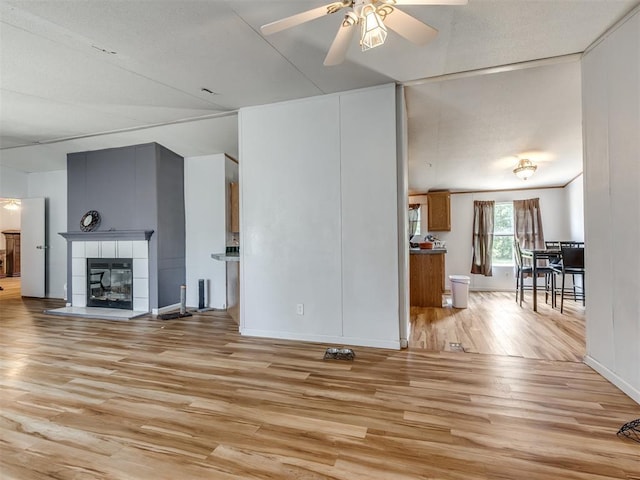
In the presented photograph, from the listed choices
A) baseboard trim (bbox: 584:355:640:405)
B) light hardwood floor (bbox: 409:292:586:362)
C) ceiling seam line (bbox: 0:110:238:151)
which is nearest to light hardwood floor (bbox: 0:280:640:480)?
baseboard trim (bbox: 584:355:640:405)

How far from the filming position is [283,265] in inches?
135

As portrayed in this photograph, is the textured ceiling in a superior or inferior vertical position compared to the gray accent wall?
superior

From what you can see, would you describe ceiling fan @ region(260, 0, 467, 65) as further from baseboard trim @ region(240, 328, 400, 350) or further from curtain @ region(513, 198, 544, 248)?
curtain @ region(513, 198, 544, 248)

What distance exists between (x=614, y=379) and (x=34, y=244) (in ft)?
29.1

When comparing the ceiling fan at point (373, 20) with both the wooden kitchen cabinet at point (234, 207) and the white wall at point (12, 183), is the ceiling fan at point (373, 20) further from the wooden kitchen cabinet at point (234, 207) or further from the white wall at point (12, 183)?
the white wall at point (12, 183)

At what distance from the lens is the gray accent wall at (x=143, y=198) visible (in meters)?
4.78

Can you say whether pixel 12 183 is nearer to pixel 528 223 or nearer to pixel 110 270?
pixel 110 270

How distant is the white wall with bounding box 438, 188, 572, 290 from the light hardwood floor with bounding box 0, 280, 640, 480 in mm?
4852

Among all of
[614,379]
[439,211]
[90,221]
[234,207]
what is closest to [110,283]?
[90,221]

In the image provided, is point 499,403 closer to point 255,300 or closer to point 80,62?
point 255,300

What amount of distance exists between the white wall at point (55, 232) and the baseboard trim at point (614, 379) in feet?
26.9

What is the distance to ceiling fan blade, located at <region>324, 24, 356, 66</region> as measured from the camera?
182 cm

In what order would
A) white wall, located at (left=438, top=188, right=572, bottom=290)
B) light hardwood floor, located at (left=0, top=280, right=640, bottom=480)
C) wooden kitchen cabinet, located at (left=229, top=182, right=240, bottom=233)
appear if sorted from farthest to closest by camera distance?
white wall, located at (left=438, top=188, right=572, bottom=290) → wooden kitchen cabinet, located at (left=229, top=182, right=240, bottom=233) → light hardwood floor, located at (left=0, top=280, right=640, bottom=480)

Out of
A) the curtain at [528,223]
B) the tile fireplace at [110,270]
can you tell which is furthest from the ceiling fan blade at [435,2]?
the curtain at [528,223]
